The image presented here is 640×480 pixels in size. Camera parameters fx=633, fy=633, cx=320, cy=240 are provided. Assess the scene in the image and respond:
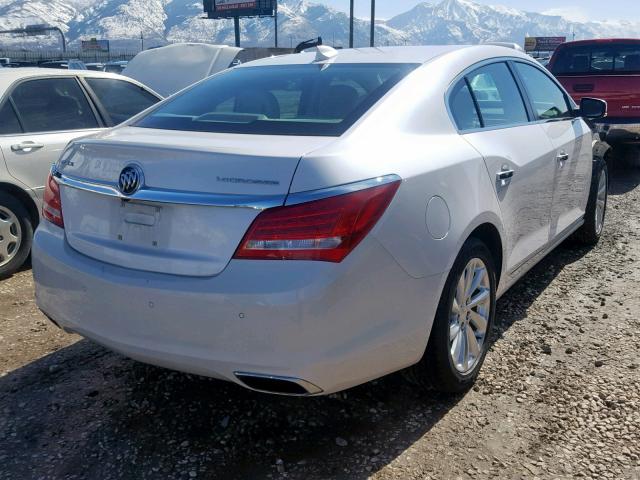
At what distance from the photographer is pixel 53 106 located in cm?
531

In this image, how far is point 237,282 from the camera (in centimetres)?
219

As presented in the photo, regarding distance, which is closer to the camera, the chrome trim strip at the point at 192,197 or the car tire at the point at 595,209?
the chrome trim strip at the point at 192,197

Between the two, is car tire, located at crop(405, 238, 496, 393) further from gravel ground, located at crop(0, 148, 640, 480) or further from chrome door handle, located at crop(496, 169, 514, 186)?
chrome door handle, located at crop(496, 169, 514, 186)

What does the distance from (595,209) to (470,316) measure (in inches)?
104

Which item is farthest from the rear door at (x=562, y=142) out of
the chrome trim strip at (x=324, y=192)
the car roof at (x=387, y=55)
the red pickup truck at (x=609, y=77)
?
the red pickup truck at (x=609, y=77)

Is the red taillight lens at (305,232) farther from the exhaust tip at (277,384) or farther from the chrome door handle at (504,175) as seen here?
the chrome door handle at (504,175)

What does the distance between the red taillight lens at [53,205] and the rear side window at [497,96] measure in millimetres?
2070

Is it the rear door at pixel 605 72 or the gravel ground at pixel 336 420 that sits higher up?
the rear door at pixel 605 72

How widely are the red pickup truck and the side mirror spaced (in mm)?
3294

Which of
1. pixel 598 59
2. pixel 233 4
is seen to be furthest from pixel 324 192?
pixel 233 4

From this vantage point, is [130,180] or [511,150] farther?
[511,150]

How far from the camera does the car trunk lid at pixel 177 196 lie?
221 cm

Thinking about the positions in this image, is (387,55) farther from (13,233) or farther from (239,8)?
(239,8)

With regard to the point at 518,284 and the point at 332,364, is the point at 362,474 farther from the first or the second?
the point at 518,284
